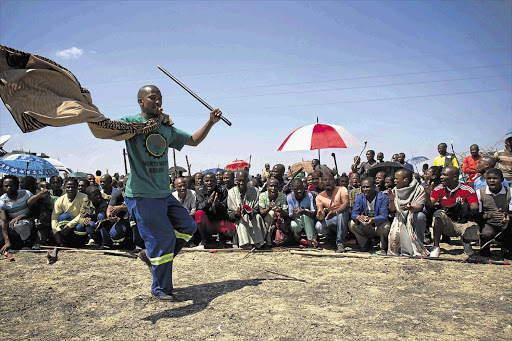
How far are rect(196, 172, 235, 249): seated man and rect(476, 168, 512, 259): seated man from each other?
185 inches

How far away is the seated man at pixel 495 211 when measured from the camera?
571 cm

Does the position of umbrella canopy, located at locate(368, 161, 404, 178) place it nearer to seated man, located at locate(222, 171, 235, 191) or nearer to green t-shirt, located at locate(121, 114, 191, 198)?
seated man, located at locate(222, 171, 235, 191)

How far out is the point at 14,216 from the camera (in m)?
6.98

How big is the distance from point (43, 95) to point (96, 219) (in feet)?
15.9

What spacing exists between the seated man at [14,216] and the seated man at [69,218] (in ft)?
1.66

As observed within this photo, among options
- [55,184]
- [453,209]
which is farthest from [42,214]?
[453,209]

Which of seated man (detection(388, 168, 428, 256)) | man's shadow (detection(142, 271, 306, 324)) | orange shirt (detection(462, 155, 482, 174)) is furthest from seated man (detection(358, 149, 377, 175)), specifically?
man's shadow (detection(142, 271, 306, 324))

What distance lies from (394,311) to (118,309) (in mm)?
2911

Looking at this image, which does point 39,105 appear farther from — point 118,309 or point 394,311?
point 394,311

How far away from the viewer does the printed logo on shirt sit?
3859mm

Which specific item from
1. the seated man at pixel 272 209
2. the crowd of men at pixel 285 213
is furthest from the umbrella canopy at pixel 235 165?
the seated man at pixel 272 209

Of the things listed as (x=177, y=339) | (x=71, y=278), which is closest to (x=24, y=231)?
(x=71, y=278)

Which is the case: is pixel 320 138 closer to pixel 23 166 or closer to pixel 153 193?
pixel 153 193

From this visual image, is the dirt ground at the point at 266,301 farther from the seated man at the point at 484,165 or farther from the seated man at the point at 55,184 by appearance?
the seated man at the point at 55,184
